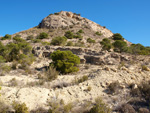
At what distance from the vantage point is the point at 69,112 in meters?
3.57

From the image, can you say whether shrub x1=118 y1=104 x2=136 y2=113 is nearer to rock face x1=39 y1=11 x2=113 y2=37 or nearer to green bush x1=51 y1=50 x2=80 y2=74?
green bush x1=51 y1=50 x2=80 y2=74

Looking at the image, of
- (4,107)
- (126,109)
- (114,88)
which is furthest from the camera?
(114,88)

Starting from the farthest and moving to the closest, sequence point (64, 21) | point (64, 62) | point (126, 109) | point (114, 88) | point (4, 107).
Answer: point (64, 21) → point (64, 62) → point (114, 88) → point (126, 109) → point (4, 107)

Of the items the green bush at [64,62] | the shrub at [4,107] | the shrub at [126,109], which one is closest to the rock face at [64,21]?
the green bush at [64,62]

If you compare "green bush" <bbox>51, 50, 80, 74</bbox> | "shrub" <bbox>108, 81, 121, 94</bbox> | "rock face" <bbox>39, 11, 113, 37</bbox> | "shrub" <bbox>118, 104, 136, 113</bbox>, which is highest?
"rock face" <bbox>39, 11, 113, 37</bbox>

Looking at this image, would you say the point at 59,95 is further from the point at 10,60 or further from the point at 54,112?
the point at 10,60

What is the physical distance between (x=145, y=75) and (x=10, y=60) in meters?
11.8

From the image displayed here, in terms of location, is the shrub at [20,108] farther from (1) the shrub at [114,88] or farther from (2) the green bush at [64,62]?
(2) the green bush at [64,62]

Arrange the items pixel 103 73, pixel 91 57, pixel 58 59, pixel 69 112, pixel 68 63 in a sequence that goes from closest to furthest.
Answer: pixel 69 112 < pixel 103 73 < pixel 68 63 < pixel 58 59 < pixel 91 57

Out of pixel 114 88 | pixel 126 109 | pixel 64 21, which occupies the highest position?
pixel 64 21

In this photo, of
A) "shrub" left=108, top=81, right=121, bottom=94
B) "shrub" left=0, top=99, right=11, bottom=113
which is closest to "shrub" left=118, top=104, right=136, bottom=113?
"shrub" left=108, top=81, right=121, bottom=94

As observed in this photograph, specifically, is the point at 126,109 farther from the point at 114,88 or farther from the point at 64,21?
the point at 64,21

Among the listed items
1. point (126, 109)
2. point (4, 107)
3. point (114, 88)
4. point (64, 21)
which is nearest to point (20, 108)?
point (4, 107)

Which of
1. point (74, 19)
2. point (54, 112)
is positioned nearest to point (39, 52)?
point (54, 112)
